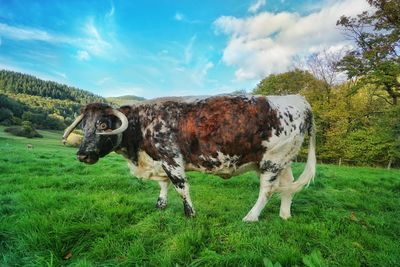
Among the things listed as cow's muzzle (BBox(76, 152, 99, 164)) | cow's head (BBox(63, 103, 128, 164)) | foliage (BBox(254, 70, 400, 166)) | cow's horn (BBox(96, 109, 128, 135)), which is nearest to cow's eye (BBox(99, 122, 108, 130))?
cow's head (BBox(63, 103, 128, 164))

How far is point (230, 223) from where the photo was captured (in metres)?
5.20

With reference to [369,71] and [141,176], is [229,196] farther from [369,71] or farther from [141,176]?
[369,71]

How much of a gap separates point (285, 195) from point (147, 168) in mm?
2721

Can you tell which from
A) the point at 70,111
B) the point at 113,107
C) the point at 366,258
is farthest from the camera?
the point at 70,111

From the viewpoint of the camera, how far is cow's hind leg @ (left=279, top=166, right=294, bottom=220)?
5.91 metres

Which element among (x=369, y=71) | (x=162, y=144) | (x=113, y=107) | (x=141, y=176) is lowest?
(x=141, y=176)

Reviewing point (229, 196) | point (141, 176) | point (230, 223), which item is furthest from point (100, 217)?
point (229, 196)

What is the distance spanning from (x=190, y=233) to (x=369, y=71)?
42.2ft

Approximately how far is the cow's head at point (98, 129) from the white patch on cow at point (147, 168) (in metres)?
0.57

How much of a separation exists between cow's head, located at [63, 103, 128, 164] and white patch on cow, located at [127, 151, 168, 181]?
574 millimetres

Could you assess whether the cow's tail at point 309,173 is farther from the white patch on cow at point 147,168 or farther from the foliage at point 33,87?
the foliage at point 33,87

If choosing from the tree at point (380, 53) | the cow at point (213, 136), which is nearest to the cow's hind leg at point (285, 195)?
the cow at point (213, 136)

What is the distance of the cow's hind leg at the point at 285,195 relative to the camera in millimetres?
5906

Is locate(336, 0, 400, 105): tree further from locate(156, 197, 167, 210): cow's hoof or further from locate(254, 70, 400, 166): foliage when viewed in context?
locate(254, 70, 400, 166): foliage
